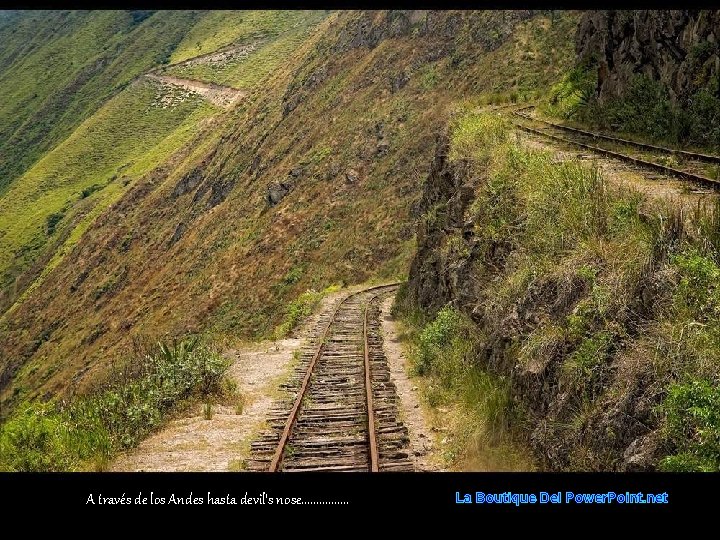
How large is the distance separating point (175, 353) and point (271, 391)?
2.17m

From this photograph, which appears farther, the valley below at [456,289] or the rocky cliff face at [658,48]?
the rocky cliff face at [658,48]

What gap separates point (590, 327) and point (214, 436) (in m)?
6.11

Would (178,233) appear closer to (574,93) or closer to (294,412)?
(574,93)

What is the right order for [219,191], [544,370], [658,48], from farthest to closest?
1. [219,191]
2. [658,48]
3. [544,370]

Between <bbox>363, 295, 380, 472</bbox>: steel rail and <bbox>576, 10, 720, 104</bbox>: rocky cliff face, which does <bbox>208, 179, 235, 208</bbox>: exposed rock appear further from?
<bbox>363, 295, 380, 472</bbox>: steel rail

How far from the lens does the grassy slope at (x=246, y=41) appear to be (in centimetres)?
13112

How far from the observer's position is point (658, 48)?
18078 mm

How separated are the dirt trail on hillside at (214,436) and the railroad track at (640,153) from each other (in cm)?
842

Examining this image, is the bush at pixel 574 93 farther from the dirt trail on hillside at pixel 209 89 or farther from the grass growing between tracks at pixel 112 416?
the dirt trail on hillside at pixel 209 89

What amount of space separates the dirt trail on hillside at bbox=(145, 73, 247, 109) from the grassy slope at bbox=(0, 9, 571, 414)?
43.7 m

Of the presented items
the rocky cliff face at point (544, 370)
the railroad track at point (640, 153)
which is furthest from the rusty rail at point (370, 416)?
the railroad track at point (640, 153)

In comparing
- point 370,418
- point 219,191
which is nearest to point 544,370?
point 370,418
